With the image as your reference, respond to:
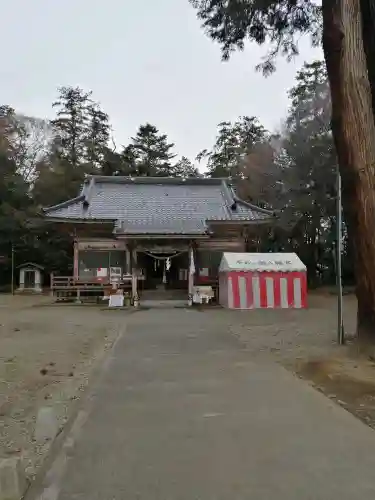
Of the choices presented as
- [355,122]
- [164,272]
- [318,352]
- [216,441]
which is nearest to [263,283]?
[164,272]

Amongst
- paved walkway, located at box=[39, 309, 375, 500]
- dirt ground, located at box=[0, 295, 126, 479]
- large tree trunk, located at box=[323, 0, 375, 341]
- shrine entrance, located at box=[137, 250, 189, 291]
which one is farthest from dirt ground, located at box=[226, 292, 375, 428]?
shrine entrance, located at box=[137, 250, 189, 291]

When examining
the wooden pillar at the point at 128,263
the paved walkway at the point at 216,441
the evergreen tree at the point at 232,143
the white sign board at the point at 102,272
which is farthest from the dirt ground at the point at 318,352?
the evergreen tree at the point at 232,143

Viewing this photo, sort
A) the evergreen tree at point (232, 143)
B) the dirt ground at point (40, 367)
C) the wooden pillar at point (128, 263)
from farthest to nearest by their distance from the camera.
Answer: the evergreen tree at point (232, 143), the wooden pillar at point (128, 263), the dirt ground at point (40, 367)

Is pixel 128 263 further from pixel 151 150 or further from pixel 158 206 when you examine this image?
pixel 151 150

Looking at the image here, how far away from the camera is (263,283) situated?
910 inches

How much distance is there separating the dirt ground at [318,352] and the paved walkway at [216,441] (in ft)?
1.18

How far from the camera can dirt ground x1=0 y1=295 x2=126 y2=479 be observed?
5.46 m

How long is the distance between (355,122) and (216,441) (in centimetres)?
667

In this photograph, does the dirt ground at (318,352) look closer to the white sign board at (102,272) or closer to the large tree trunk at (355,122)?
the large tree trunk at (355,122)

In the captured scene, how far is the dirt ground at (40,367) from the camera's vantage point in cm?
546

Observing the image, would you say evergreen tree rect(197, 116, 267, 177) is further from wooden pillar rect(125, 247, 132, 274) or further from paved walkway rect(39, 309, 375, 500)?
paved walkway rect(39, 309, 375, 500)

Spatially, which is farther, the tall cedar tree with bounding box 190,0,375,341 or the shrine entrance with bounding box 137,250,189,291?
the shrine entrance with bounding box 137,250,189,291

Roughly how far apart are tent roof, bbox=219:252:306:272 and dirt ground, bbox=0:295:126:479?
19.0ft

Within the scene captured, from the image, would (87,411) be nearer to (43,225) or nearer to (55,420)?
(55,420)
